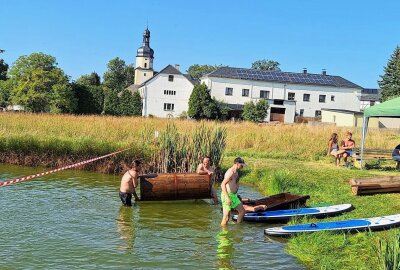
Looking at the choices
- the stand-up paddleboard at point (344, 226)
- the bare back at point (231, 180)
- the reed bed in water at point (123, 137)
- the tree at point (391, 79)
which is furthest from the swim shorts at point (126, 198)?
the tree at point (391, 79)

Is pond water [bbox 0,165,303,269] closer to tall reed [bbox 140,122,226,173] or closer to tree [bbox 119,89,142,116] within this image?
tall reed [bbox 140,122,226,173]

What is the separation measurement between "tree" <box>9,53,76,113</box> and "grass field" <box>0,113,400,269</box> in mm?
32455

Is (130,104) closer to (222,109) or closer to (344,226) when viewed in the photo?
(222,109)

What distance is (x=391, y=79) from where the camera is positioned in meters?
70.4

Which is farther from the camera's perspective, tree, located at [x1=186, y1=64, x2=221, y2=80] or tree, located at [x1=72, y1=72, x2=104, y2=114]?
tree, located at [x1=186, y1=64, x2=221, y2=80]

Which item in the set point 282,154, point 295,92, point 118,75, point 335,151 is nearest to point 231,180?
point 335,151

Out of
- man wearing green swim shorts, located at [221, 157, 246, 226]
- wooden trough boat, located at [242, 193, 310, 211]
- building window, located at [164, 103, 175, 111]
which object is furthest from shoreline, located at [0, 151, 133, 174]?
building window, located at [164, 103, 175, 111]

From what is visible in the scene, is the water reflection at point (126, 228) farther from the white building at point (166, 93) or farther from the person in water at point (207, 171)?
the white building at point (166, 93)

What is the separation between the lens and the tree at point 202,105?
60.2 metres

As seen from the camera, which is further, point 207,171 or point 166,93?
point 166,93

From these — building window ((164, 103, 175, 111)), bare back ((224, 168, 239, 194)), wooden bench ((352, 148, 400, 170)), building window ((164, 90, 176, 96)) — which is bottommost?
bare back ((224, 168, 239, 194))

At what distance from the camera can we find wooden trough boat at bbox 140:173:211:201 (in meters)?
12.3

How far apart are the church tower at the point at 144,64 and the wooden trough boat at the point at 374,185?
302 feet

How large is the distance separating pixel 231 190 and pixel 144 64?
96.7 metres
